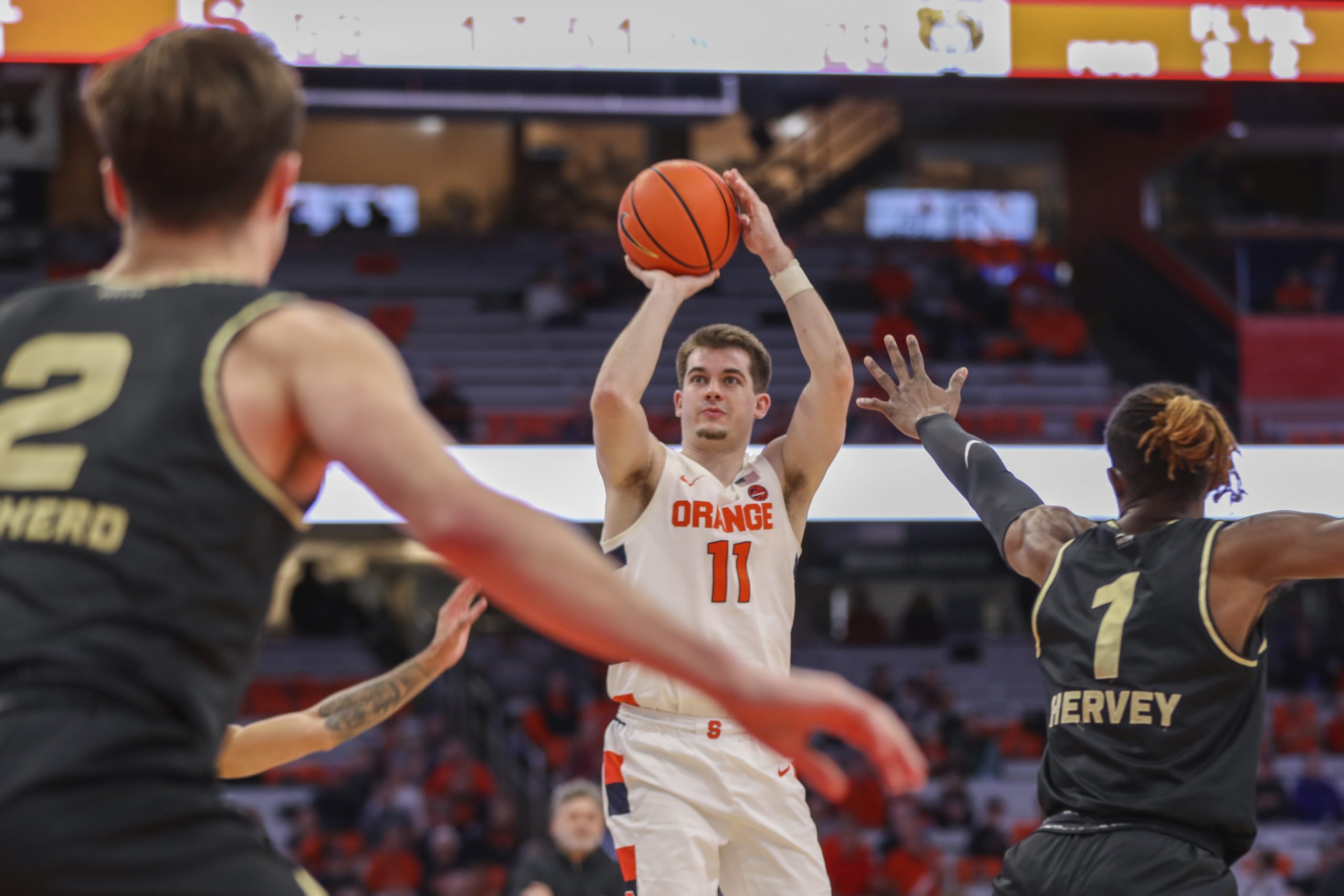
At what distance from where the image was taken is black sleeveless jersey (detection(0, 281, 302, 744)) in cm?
170

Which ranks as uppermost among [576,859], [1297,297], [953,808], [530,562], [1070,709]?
[530,562]

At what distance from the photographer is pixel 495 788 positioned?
13.9m

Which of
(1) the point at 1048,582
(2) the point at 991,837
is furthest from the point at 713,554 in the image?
(2) the point at 991,837

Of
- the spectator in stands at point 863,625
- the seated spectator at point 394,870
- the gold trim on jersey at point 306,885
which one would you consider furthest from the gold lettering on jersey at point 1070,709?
Answer: the spectator in stands at point 863,625

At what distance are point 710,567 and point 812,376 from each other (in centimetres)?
69

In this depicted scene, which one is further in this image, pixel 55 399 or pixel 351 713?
pixel 351 713

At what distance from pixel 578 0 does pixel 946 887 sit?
304 inches

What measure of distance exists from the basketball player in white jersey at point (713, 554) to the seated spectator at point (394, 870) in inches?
320

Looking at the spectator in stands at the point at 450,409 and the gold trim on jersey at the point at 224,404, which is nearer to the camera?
the gold trim on jersey at the point at 224,404

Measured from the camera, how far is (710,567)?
4664 mm

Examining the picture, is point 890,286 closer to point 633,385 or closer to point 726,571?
point 726,571

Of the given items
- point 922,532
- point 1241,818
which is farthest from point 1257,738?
point 922,532

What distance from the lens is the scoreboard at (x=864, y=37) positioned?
1084cm

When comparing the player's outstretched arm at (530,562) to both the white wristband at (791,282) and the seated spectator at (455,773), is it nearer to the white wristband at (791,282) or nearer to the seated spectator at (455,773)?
the white wristband at (791,282)
